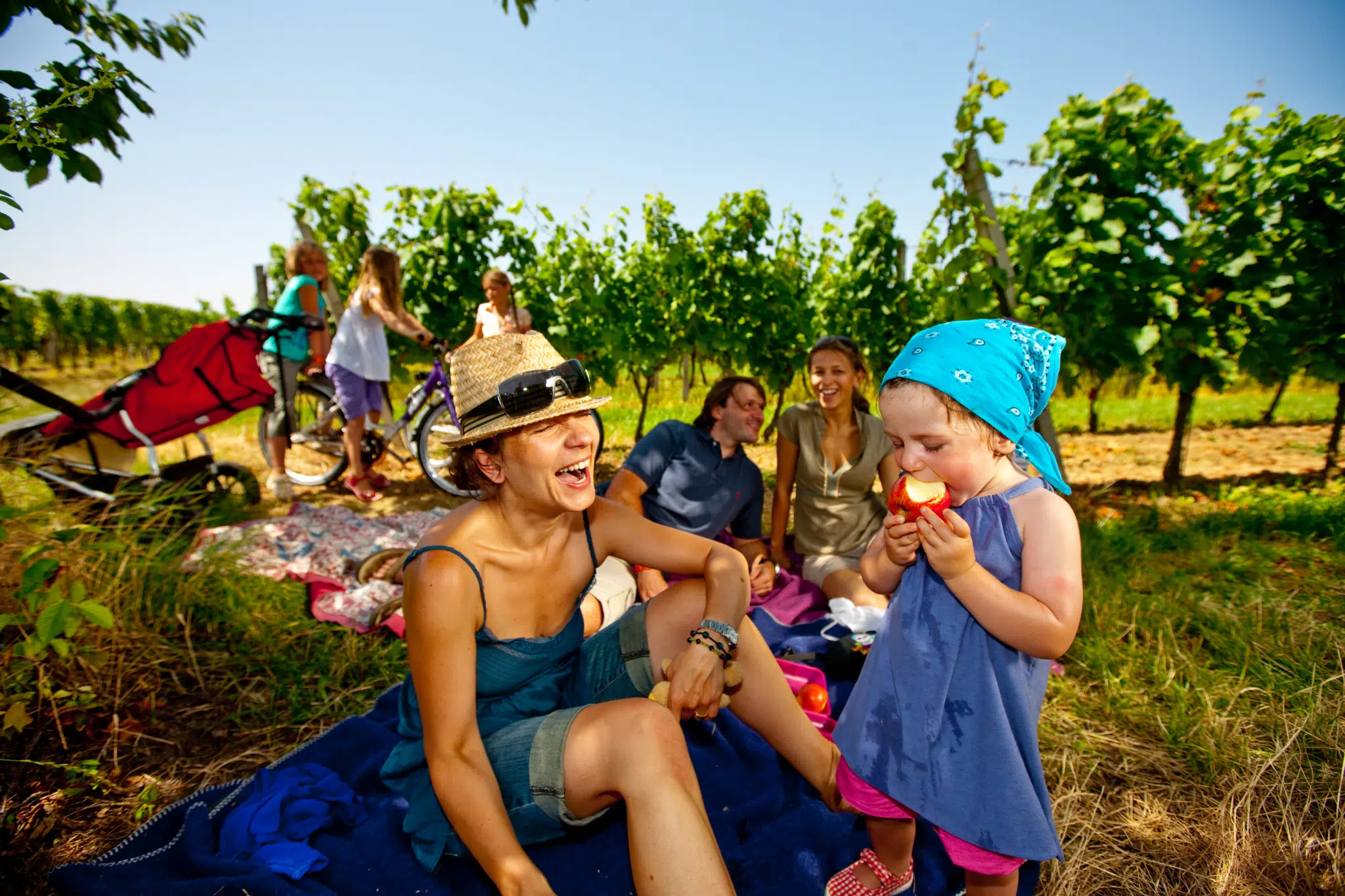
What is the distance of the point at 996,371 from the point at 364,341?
5760mm

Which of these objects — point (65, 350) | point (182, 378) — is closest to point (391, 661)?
point (182, 378)

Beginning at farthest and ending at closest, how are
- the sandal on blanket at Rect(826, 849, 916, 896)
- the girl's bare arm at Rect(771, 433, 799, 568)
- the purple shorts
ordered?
1. the purple shorts
2. the girl's bare arm at Rect(771, 433, 799, 568)
3. the sandal on blanket at Rect(826, 849, 916, 896)

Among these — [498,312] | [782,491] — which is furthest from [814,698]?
[498,312]

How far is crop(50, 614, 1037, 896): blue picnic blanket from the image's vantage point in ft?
5.65

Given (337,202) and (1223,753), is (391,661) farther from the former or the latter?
(337,202)

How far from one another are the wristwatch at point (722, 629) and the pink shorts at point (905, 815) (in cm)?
42

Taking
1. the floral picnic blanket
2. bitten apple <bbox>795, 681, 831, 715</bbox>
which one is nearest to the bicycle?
the floral picnic blanket

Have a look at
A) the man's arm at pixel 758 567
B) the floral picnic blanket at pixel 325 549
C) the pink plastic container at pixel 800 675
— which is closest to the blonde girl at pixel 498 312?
the floral picnic blanket at pixel 325 549

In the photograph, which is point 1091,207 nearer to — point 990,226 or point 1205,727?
point 990,226

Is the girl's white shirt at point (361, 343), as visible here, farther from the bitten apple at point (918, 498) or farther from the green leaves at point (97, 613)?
the bitten apple at point (918, 498)

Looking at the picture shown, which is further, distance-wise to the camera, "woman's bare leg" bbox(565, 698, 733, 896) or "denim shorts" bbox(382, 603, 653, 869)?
"denim shorts" bbox(382, 603, 653, 869)

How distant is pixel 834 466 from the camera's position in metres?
3.76

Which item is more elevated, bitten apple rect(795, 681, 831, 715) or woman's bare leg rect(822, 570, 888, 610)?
woman's bare leg rect(822, 570, 888, 610)

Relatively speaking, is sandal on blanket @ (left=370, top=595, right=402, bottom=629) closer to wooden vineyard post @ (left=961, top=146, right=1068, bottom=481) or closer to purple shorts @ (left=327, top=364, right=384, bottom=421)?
purple shorts @ (left=327, top=364, right=384, bottom=421)
